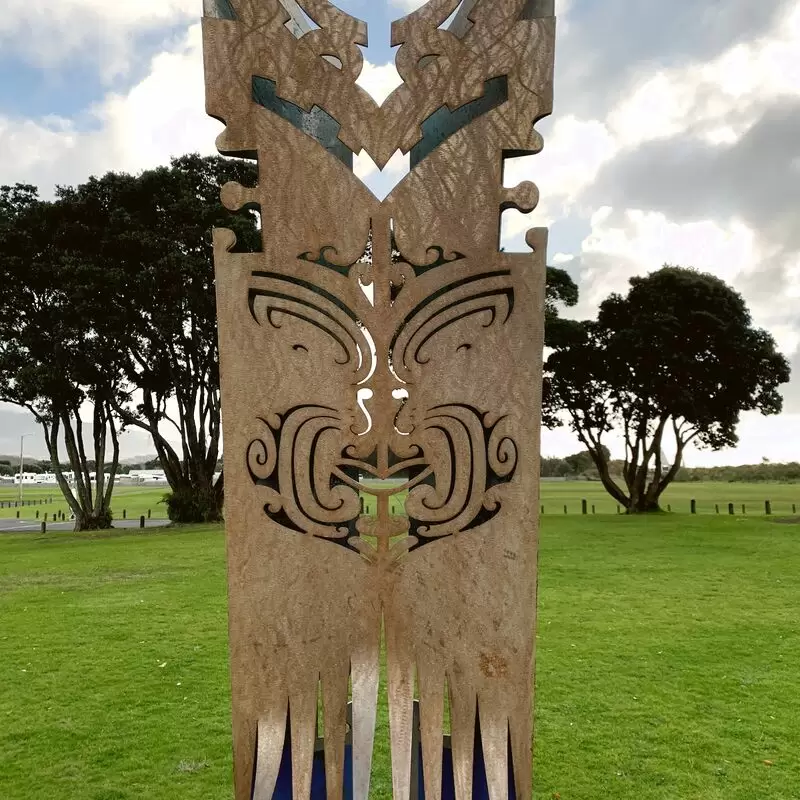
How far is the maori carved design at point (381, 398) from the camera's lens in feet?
8.92

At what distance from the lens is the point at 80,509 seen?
19.6 meters

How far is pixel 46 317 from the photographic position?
678 inches

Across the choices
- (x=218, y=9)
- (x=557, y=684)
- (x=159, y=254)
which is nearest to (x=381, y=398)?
(x=218, y=9)

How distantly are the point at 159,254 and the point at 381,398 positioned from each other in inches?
606

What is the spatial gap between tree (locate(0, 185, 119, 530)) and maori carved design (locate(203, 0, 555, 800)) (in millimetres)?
14762

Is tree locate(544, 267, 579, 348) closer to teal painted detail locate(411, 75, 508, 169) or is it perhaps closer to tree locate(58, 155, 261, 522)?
tree locate(58, 155, 261, 522)

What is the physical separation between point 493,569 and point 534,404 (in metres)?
0.65

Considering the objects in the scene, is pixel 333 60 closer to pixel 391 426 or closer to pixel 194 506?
pixel 391 426

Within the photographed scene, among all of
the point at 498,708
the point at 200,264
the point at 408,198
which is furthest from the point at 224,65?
the point at 200,264

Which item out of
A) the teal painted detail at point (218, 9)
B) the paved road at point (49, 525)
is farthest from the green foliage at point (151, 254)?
the teal painted detail at point (218, 9)

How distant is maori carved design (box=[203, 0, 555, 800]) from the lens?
8.92ft

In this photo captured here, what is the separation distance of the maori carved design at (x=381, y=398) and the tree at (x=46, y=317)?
14.8 meters

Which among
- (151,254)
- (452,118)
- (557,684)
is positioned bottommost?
(557,684)

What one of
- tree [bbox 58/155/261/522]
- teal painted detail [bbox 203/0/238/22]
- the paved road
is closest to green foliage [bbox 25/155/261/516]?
tree [bbox 58/155/261/522]
